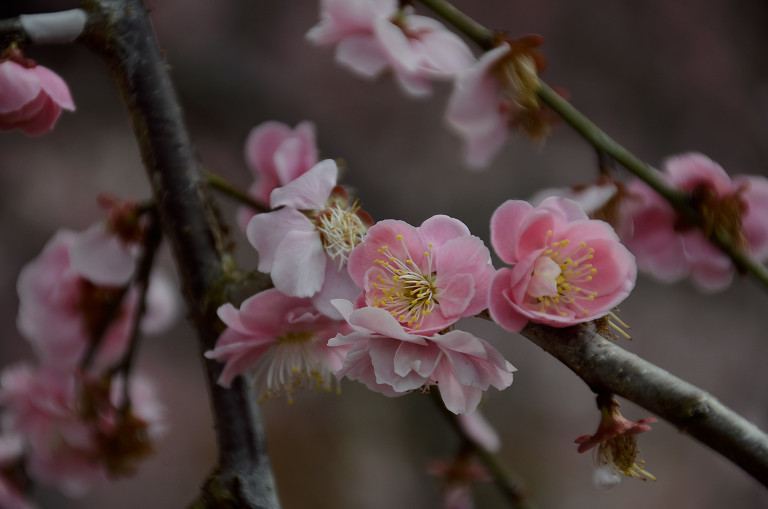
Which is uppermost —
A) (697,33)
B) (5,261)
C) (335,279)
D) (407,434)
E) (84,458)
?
(335,279)

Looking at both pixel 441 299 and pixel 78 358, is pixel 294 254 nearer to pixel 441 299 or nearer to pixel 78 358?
pixel 441 299

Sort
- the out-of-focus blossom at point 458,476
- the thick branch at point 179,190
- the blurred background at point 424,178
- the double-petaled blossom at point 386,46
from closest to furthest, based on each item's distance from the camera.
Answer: the thick branch at point 179,190, the double-petaled blossom at point 386,46, the out-of-focus blossom at point 458,476, the blurred background at point 424,178

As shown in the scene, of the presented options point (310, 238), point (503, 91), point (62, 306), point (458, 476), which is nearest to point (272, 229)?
point (310, 238)

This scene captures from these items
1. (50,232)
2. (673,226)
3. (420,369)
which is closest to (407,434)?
(50,232)

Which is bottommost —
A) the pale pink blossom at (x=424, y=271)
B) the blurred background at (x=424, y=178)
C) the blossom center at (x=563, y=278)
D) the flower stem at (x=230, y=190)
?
the blurred background at (x=424, y=178)

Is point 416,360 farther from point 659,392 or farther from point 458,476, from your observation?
point 458,476

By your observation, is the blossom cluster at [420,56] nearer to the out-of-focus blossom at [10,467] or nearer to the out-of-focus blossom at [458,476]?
the out-of-focus blossom at [458,476]

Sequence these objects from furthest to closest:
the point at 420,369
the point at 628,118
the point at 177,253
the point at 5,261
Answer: the point at 628,118 < the point at 5,261 < the point at 177,253 < the point at 420,369

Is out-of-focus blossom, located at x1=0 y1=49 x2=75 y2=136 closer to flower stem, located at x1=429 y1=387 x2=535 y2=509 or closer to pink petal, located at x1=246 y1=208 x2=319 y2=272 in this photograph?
pink petal, located at x1=246 y1=208 x2=319 y2=272

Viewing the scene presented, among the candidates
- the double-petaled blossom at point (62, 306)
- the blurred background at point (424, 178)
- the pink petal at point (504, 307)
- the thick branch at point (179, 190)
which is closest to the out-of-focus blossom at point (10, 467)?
the double-petaled blossom at point (62, 306)
